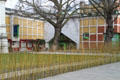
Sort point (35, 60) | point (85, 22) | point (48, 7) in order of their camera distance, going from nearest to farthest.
→ 1. point (35, 60)
2. point (48, 7)
3. point (85, 22)

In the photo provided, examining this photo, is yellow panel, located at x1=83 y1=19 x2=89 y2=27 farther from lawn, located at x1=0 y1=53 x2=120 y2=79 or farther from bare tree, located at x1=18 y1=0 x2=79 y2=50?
lawn, located at x1=0 y1=53 x2=120 y2=79

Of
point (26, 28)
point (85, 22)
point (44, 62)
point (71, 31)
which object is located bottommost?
point (44, 62)

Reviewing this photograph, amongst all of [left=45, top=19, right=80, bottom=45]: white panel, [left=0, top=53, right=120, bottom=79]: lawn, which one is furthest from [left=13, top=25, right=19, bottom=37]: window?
[left=0, top=53, right=120, bottom=79]: lawn

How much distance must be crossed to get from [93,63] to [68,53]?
2121 millimetres

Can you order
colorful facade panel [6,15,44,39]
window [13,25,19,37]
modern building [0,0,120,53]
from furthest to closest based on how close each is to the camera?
colorful facade panel [6,15,44,39]
window [13,25,19,37]
modern building [0,0,120,53]

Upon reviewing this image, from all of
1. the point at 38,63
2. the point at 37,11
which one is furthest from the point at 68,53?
the point at 37,11

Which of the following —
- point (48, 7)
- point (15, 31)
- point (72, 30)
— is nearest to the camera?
point (48, 7)

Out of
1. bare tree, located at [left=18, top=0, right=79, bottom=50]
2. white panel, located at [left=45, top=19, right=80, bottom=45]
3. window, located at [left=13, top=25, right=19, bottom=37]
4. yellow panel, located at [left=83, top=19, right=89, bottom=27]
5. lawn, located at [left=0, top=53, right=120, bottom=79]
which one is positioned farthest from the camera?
white panel, located at [left=45, top=19, right=80, bottom=45]

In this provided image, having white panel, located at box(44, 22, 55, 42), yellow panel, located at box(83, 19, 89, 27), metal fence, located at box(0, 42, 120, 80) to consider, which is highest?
yellow panel, located at box(83, 19, 89, 27)

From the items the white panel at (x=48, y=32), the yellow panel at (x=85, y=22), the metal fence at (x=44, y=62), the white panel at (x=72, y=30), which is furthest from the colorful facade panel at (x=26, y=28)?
the metal fence at (x=44, y=62)

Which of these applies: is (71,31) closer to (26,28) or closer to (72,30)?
(72,30)

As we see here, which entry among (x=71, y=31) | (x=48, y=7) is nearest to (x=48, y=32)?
(x=71, y=31)

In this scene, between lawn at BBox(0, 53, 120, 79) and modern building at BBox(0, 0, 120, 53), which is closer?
lawn at BBox(0, 53, 120, 79)

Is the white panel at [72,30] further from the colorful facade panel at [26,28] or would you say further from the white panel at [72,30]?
the colorful facade panel at [26,28]
